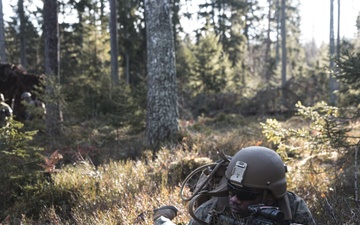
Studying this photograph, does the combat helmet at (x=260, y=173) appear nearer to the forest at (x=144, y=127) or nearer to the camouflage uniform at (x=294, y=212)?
the camouflage uniform at (x=294, y=212)

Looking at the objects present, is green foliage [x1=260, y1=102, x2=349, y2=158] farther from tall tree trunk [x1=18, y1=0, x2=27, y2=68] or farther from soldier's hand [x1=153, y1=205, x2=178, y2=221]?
tall tree trunk [x1=18, y1=0, x2=27, y2=68]

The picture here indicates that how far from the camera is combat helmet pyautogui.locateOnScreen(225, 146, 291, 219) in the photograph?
8.31ft

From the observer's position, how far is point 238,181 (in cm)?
249

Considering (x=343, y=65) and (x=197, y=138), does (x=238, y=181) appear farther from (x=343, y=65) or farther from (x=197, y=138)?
(x=197, y=138)

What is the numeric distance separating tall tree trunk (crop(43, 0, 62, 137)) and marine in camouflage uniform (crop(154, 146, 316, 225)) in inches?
334

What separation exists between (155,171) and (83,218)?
1837 millimetres

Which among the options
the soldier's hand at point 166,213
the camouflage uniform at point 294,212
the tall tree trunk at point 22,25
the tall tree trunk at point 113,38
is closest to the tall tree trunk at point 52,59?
the soldier's hand at point 166,213

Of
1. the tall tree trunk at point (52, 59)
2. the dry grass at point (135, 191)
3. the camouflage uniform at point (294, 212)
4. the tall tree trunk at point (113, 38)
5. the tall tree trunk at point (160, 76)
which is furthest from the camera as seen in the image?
the tall tree trunk at point (113, 38)

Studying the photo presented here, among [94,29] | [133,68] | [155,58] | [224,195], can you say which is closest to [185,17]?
[133,68]

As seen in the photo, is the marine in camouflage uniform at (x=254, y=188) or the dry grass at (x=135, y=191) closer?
the marine in camouflage uniform at (x=254, y=188)

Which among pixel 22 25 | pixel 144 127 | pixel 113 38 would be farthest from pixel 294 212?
pixel 22 25

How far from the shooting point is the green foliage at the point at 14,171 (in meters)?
5.10

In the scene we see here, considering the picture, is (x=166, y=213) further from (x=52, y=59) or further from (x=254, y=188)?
(x=52, y=59)

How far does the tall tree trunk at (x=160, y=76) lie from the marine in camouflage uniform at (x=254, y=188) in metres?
5.49
